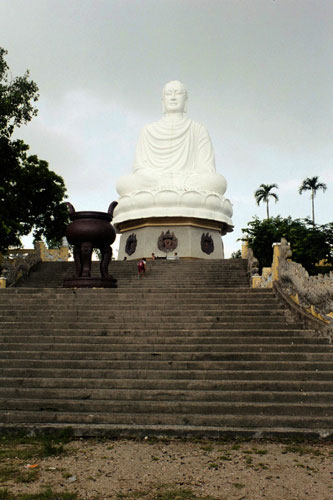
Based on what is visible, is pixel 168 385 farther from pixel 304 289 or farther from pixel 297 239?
pixel 297 239

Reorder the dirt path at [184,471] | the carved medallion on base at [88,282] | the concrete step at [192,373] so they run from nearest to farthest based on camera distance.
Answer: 1. the dirt path at [184,471]
2. the concrete step at [192,373]
3. the carved medallion on base at [88,282]

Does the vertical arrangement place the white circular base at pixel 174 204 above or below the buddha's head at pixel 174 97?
below

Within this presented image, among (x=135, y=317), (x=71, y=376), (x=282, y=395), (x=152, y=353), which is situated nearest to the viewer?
(x=282, y=395)

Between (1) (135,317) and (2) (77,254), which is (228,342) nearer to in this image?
(1) (135,317)

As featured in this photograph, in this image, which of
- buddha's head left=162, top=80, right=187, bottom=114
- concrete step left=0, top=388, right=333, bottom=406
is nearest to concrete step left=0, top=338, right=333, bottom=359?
concrete step left=0, top=388, right=333, bottom=406

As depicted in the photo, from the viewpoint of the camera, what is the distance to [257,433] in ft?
17.6

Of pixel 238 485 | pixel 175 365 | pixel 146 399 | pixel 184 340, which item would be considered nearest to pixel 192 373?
pixel 175 365

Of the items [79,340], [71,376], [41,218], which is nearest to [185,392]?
[71,376]

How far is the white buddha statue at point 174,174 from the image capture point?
23172 millimetres

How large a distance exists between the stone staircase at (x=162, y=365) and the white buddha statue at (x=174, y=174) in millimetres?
12951

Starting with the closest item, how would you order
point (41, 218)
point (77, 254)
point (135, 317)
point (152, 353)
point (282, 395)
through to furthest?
1. point (282, 395)
2. point (152, 353)
3. point (135, 317)
4. point (77, 254)
5. point (41, 218)

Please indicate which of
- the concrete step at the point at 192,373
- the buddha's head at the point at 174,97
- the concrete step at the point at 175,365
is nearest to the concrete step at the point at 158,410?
the concrete step at the point at 192,373

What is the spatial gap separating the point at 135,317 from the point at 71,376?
2279mm

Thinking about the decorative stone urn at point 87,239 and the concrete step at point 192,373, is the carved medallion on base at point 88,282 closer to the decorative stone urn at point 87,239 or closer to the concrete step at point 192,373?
the decorative stone urn at point 87,239
